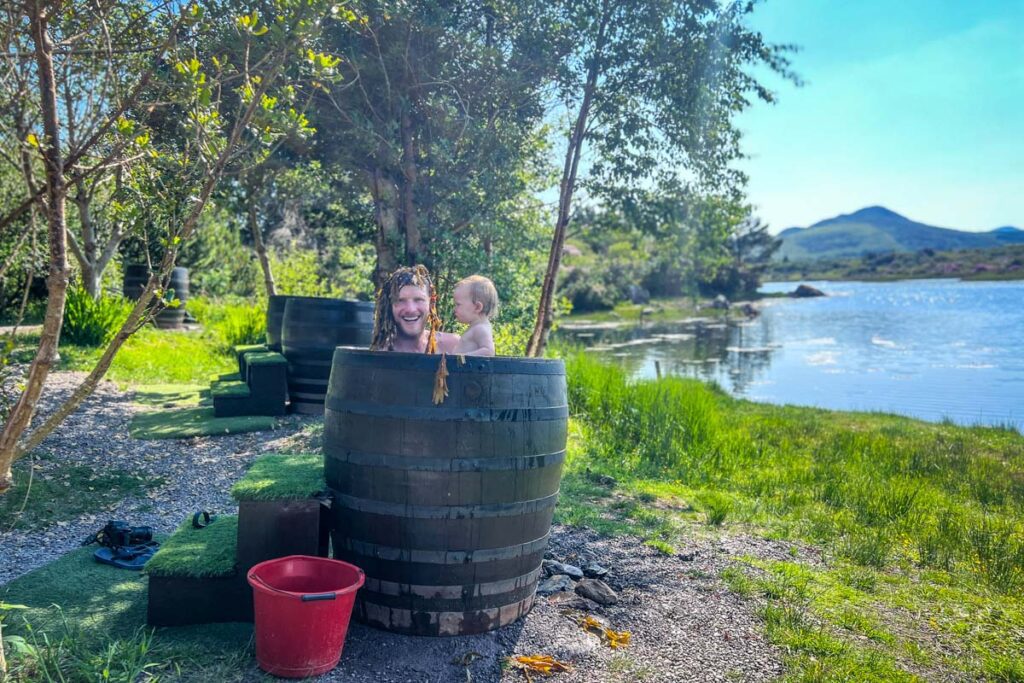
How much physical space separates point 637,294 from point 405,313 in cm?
4011

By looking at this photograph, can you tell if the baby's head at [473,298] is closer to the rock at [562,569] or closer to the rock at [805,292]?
the rock at [562,569]

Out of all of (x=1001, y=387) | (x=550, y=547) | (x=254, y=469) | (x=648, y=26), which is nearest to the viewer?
(x=254, y=469)

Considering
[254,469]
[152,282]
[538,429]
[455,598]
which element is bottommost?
[455,598]

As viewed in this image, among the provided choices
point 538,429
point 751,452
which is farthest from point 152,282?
point 751,452

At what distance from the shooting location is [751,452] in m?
8.64

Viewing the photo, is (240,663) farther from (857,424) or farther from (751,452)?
(857,424)

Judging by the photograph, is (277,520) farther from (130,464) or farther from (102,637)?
(130,464)

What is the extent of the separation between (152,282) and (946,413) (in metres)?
14.4

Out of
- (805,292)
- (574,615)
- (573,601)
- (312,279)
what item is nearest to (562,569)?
(573,601)

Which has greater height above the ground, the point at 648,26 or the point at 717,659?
the point at 648,26

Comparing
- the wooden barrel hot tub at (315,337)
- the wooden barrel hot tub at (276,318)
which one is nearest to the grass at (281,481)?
the wooden barrel hot tub at (315,337)

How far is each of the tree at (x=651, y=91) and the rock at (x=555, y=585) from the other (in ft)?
14.0

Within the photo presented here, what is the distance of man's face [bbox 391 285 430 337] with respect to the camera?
143 inches

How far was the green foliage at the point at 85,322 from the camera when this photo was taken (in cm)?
1092
